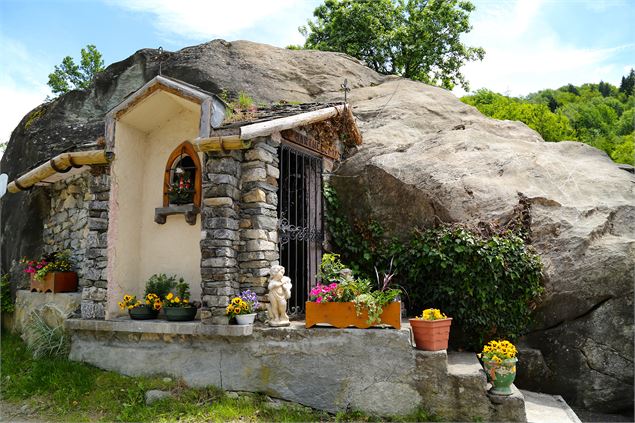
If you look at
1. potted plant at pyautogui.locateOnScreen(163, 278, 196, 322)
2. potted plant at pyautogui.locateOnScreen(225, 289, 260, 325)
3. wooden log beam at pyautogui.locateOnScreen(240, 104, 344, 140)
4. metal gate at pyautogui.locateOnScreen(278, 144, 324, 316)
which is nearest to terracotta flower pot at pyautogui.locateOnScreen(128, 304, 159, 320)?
potted plant at pyautogui.locateOnScreen(163, 278, 196, 322)

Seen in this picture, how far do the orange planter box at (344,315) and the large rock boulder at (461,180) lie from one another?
245 centimetres

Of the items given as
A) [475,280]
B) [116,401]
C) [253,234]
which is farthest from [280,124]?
[116,401]

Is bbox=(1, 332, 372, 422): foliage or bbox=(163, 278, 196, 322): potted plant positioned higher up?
bbox=(163, 278, 196, 322): potted plant

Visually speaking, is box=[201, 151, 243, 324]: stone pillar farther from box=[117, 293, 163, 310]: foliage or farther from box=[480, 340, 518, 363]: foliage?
box=[480, 340, 518, 363]: foliage

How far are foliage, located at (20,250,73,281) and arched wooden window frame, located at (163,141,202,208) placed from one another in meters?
2.64

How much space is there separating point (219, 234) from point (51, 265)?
163 inches

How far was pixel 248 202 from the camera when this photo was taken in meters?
6.55

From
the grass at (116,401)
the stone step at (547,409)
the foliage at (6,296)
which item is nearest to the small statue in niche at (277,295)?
the grass at (116,401)

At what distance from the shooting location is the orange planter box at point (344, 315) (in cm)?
592

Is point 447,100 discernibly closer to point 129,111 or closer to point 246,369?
point 129,111

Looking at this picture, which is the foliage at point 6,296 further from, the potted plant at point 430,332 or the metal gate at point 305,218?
the potted plant at point 430,332

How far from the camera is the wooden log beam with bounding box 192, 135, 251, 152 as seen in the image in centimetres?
617

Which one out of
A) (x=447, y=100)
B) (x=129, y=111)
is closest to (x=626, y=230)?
(x=447, y=100)

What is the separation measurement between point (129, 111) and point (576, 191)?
7585mm
